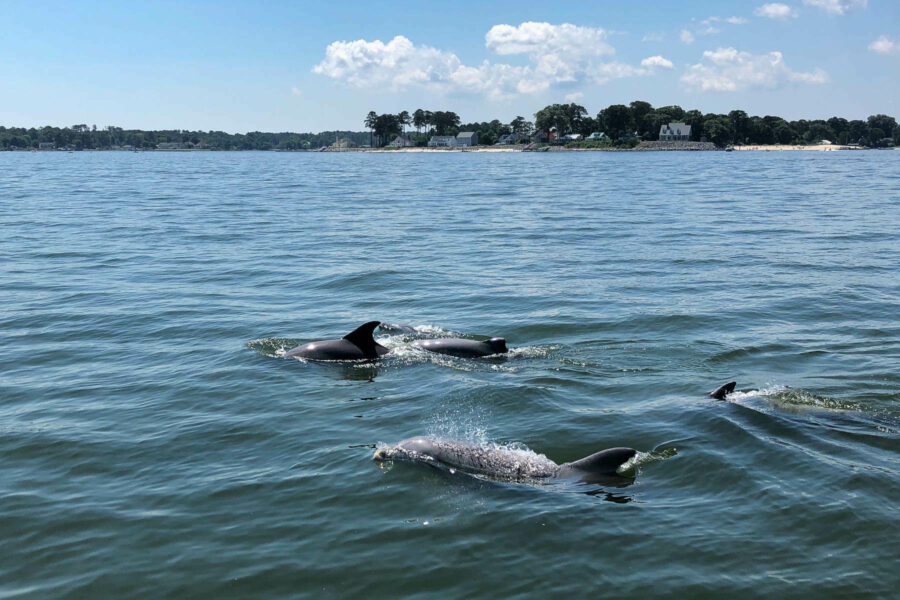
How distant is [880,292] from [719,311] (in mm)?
5391

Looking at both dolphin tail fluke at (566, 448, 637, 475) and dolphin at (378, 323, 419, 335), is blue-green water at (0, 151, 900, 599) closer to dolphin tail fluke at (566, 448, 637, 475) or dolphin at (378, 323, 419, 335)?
dolphin tail fluke at (566, 448, 637, 475)

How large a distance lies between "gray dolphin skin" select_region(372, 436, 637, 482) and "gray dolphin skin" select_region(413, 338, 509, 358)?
16.9 ft

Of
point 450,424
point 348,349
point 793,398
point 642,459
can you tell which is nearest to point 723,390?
point 793,398

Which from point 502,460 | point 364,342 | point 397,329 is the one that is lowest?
point 502,460

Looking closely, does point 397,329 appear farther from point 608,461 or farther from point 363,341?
point 608,461

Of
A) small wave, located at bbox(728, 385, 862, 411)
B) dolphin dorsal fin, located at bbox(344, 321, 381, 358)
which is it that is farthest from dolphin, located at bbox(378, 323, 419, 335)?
small wave, located at bbox(728, 385, 862, 411)

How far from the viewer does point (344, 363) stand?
613 inches

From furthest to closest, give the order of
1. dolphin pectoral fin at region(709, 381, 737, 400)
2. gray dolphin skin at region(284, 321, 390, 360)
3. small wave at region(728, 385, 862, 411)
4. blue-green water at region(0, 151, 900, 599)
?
gray dolphin skin at region(284, 321, 390, 360)
dolphin pectoral fin at region(709, 381, 737, 400)
small wave at region(728, 385, 862, 411)
blue-green water at region(0, 151, 900, 599)

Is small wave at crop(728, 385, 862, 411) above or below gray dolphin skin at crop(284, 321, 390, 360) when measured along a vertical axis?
below

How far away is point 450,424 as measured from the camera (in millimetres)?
12195

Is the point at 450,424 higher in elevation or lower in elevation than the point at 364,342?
lower

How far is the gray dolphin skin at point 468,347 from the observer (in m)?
16.0

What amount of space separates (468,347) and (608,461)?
20.6 feet

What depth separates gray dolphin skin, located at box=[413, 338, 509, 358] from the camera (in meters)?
16.0
